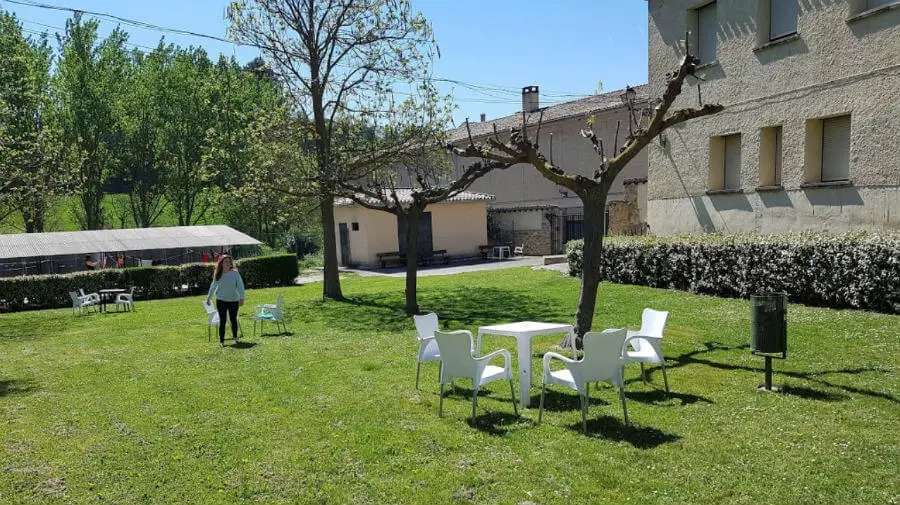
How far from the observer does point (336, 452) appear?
5316 millimetres

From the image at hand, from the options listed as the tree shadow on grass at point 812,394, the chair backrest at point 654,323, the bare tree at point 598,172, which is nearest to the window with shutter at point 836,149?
the bare tree at point 598,172

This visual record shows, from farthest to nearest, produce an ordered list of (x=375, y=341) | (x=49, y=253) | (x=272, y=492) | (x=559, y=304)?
(x=49, y=253), (x=559, y=304), (x=375, y=341), (x=272, y=492)

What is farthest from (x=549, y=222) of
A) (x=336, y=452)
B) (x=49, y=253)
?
(x=336, y=452)

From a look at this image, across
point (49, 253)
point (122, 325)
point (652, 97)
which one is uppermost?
point (652, 97)

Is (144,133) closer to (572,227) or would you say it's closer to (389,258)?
(389,258)

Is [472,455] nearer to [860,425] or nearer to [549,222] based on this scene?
[860,425]

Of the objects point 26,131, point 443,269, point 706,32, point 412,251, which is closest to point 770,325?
point 412,251

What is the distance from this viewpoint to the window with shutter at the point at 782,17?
1391 centimetres

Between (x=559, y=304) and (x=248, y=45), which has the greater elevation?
(x=248, y=45)

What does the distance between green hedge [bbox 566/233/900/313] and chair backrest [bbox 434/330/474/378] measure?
314 inches

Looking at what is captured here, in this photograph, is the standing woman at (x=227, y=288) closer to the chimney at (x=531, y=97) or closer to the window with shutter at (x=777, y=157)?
the window with shutter at (x=777, y=157)

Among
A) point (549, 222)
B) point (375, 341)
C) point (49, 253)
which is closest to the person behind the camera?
point (375, 341)

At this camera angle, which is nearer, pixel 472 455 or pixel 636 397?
pixel 472 455

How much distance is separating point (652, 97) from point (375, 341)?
12.1 m
